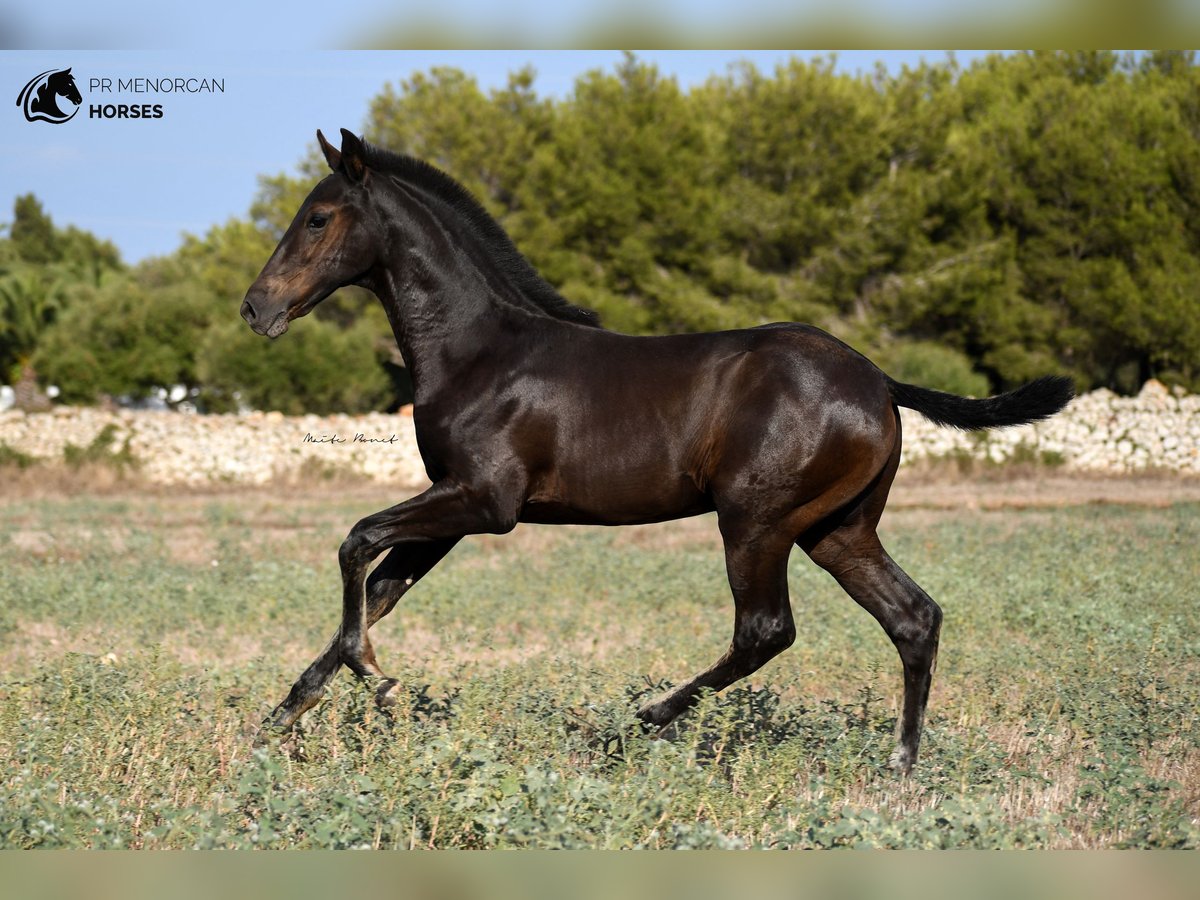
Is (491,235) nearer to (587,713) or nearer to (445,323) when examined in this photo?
(445,323)

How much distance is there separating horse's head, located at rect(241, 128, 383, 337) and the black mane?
0.86 ft

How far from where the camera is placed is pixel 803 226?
30.9m

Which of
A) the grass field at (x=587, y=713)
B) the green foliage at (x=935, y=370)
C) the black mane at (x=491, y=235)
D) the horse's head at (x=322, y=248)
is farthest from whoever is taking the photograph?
the green foliage at (x=935, y=370)

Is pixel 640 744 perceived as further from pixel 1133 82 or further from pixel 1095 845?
pixel 1133 82

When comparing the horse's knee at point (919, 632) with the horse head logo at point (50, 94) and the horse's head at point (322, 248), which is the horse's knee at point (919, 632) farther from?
the horse head logo at point (50, 94)

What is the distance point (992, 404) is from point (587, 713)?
2.41 meters

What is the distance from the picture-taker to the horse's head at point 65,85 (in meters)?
9.59

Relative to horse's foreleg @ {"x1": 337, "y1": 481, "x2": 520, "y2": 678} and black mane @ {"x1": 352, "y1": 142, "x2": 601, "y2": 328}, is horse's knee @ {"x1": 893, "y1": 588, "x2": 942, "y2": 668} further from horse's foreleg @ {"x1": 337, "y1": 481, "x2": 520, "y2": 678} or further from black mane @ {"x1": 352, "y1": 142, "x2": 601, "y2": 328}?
black mane @ {"x1": 352, "y1": 142, "x2": 601, "y2": 328}

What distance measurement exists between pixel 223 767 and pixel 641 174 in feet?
93.7

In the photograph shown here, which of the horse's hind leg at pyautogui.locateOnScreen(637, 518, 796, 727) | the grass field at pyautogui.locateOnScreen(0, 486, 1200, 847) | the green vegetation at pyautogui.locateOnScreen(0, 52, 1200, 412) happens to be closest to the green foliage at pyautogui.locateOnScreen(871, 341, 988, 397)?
the green vegetation at pyautogui.locateOnScreen(0, 52, 1200, 412)

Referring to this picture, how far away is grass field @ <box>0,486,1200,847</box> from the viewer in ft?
15.1

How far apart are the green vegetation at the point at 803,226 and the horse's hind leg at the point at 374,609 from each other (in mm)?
23007

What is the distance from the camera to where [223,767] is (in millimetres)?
5500

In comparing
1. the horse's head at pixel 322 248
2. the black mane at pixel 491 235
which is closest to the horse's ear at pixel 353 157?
the horse's head at pixel 322 248
